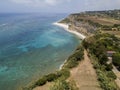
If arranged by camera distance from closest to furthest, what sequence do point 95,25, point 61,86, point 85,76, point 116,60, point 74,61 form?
point 61,86
point 85,76
point 74,61
point 116,60
point 95,25

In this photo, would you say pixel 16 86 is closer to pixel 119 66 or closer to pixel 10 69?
pixel 10 69

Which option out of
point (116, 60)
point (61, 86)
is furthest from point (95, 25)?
point (61, 86)

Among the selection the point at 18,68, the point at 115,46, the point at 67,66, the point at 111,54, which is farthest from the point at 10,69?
the point at 115,46

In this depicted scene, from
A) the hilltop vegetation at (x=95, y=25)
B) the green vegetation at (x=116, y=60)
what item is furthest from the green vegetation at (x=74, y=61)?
the hilltop vegetation at (x=95, y=25)

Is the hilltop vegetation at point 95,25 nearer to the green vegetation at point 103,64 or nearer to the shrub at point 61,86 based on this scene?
the green vegetation at point 103,64

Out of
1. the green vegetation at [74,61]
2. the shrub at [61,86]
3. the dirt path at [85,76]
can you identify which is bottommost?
the dirt path at [85,76]

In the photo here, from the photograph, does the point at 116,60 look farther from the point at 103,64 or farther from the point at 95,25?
the point at 95,25

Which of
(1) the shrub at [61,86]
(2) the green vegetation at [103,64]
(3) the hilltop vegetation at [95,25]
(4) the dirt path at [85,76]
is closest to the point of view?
(1) the shrub at [61,86]

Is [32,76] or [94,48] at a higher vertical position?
[94,48]
